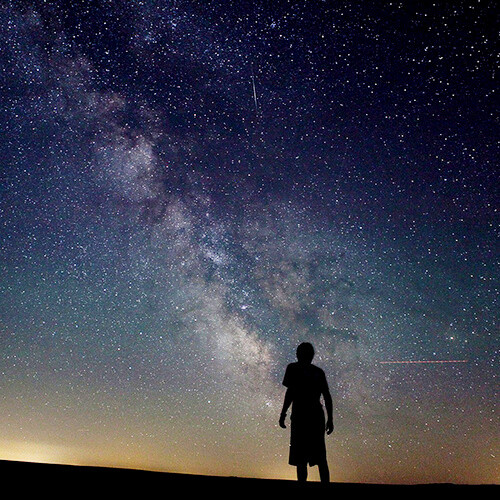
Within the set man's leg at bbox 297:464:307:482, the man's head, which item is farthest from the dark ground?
the man's head

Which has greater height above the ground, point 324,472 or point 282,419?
point 282,419

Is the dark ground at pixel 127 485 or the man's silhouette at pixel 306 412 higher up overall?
the man's silhouette at pixel 306 412

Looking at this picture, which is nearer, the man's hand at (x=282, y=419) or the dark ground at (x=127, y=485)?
the dark ground at (x=127, y=485)

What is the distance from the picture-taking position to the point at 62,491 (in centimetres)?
262

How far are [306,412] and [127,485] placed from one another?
2.10m

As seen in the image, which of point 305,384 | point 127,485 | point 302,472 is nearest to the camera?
point 127,485

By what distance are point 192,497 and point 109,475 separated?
1.07 metres

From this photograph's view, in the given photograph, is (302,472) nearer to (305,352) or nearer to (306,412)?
(306,412)

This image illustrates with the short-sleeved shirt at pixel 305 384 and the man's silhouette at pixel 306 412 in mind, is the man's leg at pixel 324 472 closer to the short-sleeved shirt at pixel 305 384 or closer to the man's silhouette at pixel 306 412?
the man's silhouette at pixel 306 412

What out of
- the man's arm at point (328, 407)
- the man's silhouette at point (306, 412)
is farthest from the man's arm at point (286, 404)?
the man's arm at point (328, 407)

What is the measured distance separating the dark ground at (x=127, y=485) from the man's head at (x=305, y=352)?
1255 mm

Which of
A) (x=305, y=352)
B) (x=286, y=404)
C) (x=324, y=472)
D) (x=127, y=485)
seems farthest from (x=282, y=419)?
(x=127, y=485)

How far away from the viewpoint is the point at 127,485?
120 inches

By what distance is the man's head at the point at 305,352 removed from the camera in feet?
14.8
